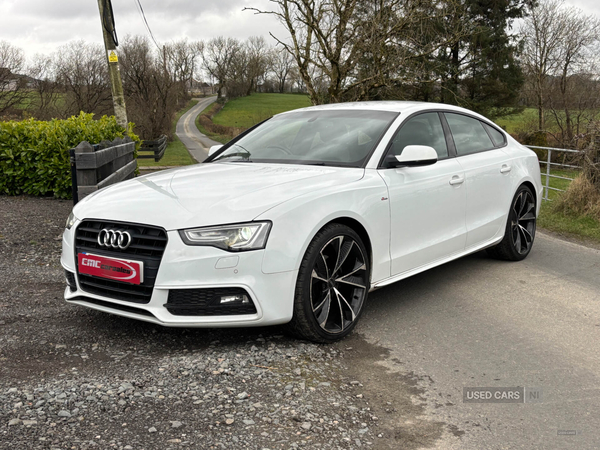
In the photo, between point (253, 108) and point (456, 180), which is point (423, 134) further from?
point (253, 108)

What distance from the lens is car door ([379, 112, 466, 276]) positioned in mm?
4637

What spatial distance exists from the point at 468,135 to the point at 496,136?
27.5 inches

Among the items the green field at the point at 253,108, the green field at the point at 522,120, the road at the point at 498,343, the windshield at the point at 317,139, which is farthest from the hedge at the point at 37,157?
the green field at the point at 253,108

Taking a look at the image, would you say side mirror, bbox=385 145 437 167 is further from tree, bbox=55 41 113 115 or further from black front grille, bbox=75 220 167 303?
tree, bbox=55 41 113 115

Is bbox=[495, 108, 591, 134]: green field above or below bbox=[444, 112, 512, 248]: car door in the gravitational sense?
above

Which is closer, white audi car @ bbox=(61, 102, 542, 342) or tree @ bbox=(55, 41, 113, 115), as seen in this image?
white audi car @ bbox=(61, 102, 542, 342)

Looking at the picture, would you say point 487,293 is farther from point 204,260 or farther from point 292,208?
point 204,260

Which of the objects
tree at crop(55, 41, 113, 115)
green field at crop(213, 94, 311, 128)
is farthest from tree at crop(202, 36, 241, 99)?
tree at crop(55, 41, 113, 115)

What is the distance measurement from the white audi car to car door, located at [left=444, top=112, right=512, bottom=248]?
0.02 m

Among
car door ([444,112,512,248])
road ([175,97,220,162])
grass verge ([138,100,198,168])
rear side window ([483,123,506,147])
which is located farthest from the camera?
road ([175,97,220,162])

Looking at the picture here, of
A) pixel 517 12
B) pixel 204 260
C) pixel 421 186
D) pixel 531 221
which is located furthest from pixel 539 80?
pixel 204 260

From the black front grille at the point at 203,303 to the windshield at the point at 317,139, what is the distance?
A: 148 cm

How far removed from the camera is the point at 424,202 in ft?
16.0

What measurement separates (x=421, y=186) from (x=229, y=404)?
2.52 metres
